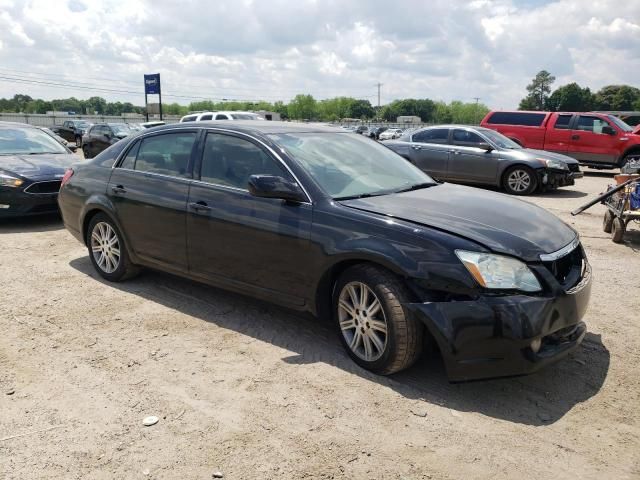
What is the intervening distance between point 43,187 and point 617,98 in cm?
11626

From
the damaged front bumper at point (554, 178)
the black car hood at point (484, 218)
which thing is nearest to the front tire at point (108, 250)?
the black car hood at point (484, 218)

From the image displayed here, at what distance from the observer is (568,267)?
357cm

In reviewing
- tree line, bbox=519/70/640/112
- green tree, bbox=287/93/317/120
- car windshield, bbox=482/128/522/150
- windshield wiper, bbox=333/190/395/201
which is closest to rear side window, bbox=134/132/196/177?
windshield wiper, bbox=333/190/395/201

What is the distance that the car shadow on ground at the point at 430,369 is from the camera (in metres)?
3.32

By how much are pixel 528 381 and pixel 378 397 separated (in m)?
1.02

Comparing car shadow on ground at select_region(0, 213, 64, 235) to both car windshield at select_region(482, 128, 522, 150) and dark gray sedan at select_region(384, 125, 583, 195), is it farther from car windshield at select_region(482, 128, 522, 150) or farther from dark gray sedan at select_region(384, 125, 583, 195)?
car windshield at select_region(482, 128, 522, 150)

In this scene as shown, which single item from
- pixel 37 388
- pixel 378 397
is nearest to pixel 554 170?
pixel 378 397

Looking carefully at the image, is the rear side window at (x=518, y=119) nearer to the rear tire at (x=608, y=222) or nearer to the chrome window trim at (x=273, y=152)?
the rear tire at (x=608, y=222)

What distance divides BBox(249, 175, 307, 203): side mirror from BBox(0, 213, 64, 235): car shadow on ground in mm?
5468

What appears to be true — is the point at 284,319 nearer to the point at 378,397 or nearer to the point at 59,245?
the point at 378,397

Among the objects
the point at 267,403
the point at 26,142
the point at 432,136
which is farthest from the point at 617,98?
the point at 267,403

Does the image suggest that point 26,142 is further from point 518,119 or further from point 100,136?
point 100,136

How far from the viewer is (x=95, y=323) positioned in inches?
180

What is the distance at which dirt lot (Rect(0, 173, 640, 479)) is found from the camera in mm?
2766
